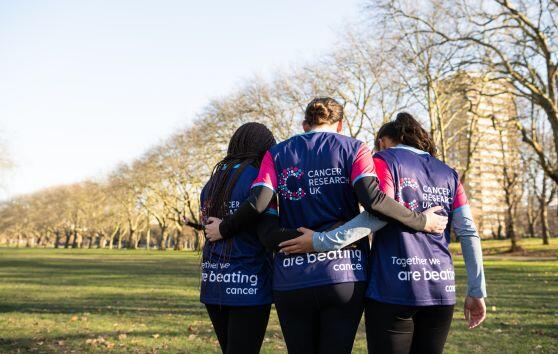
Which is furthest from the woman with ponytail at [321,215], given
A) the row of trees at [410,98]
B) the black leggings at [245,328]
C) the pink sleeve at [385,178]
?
the row of trees at [410,98]

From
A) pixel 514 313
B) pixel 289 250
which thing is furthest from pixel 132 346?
pixel 514 313

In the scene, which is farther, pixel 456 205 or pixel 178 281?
pixel 178 281

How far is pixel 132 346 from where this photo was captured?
6.56m

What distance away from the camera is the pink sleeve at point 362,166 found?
2861 mm

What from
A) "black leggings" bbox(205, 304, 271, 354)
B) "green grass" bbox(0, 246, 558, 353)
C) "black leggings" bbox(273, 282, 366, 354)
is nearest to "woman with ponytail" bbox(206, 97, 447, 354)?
"black leggings" bbox(273, 282, 366, 354)

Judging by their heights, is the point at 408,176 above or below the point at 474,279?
above

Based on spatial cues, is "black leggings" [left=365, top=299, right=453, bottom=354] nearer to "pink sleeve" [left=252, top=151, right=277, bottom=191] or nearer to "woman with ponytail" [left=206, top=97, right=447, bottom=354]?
"woman with ponytail" [left=206, top=97, right=447, bottom=354]

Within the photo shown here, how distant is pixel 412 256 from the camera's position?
2.87m

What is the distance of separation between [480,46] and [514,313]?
15.7m

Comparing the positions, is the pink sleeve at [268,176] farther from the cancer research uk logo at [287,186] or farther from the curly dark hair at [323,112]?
the curly dark hair at [323,112]

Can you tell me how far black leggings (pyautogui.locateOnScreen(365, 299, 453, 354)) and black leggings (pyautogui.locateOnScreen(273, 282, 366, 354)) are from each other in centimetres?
10

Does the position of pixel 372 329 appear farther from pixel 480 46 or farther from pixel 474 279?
pixel 480 46

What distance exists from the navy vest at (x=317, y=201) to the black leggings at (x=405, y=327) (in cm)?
23

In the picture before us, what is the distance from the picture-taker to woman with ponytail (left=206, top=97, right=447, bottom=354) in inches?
110
